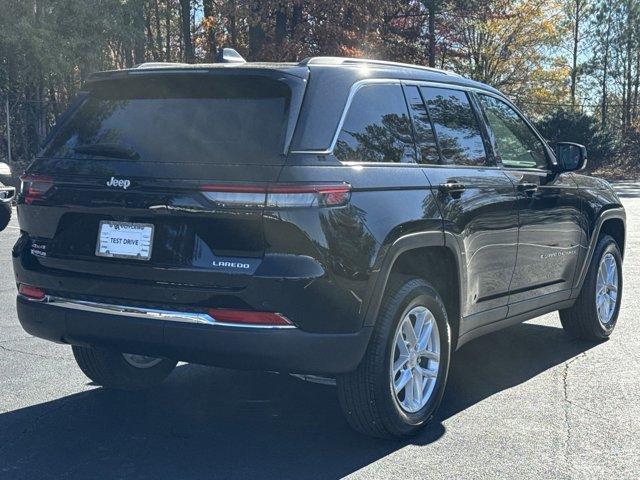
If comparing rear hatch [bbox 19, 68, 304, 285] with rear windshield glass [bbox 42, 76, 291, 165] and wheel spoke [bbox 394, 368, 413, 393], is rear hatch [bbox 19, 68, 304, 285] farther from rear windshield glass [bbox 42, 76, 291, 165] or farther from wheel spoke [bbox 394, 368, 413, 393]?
wheel spoke [bbox 394, 368, 413, 393]

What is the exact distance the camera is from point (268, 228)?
3.91 m

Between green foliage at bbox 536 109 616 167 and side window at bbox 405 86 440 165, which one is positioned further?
green foliage at bbox 536 109 616 167

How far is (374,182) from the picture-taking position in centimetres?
427

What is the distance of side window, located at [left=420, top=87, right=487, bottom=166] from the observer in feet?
16.7

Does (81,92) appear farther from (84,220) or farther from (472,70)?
(472,70)

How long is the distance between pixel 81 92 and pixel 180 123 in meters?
0.85

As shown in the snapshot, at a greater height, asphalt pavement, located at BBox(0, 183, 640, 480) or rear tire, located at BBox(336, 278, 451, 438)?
rear tire, located at BBox(336, 278, 451, 438)

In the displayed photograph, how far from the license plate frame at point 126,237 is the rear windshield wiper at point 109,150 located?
326mm

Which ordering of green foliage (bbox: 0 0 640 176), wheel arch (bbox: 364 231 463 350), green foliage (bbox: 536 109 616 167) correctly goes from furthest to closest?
1. green foliage (bbox: 536 109 616 167)
2. green foliage (bbox: 0 0 640 176)
3. wheel arch (bbox: 364 231 463 350)

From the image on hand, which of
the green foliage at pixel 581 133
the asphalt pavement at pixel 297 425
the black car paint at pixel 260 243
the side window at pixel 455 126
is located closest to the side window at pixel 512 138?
the side window at pixel 455 126

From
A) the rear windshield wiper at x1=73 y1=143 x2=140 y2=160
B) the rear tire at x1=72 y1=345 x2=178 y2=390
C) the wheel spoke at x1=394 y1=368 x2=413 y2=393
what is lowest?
the rear tire at x1=72 y1=345 x2=178 y2=390

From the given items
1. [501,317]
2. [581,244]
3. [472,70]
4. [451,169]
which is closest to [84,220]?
[451,169]

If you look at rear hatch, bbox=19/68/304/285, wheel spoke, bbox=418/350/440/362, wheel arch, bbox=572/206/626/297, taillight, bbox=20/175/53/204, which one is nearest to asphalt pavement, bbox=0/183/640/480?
wheel spoke, bbox=418/350/440/362

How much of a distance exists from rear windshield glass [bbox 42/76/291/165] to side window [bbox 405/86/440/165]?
3.24ft
